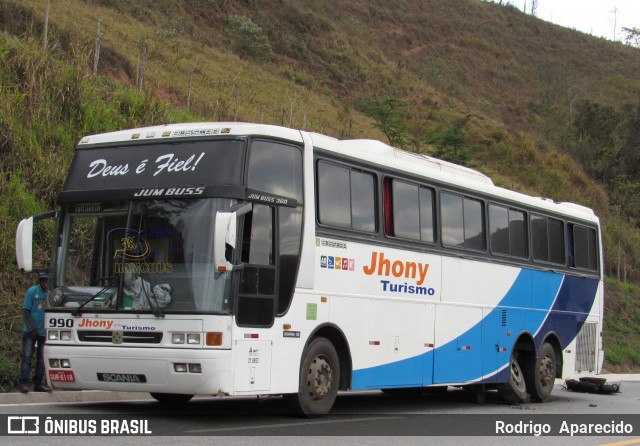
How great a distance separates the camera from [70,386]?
1082 cm

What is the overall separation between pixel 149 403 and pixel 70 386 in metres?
2.52

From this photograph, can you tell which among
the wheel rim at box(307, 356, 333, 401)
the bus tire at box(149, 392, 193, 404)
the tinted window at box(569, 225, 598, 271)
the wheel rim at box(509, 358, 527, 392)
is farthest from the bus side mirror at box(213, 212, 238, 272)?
the tinted window at box(569, 225, 598, 271)

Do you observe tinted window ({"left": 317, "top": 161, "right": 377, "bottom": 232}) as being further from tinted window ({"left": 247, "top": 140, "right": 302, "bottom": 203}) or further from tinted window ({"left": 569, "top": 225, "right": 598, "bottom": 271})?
tinted window ({"left": 569, "top": 225, "right": 598, "bottom": 271})

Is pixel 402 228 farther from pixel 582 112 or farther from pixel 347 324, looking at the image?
pixel 582 112

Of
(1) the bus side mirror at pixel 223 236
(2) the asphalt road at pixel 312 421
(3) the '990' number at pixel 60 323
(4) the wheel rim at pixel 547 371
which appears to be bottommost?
(2) the asphalt road at pixel 312 421

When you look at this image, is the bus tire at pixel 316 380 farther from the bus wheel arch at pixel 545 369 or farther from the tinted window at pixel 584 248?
the tinted window at pixel 584 248

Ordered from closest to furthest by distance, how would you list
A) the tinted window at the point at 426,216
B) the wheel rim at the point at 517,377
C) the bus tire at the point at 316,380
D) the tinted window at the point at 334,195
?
the bus tire at the point at 316,380 → the tinted window at the point at 334,195 → the tinted window at the point at 426,216 → the wheel rim at the point at 517,377

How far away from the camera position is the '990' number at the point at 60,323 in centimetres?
1094

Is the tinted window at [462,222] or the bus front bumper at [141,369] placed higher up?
the tinted window at [462,222]

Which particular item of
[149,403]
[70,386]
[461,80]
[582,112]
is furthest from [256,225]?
[461,80]

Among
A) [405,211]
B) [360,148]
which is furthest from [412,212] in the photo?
[360,148]

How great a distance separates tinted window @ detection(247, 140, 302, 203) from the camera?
1093cm

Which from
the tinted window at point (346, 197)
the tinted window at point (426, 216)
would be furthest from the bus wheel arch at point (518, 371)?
the tinted window at point (346, 197)

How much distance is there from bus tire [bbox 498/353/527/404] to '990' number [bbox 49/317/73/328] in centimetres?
878
